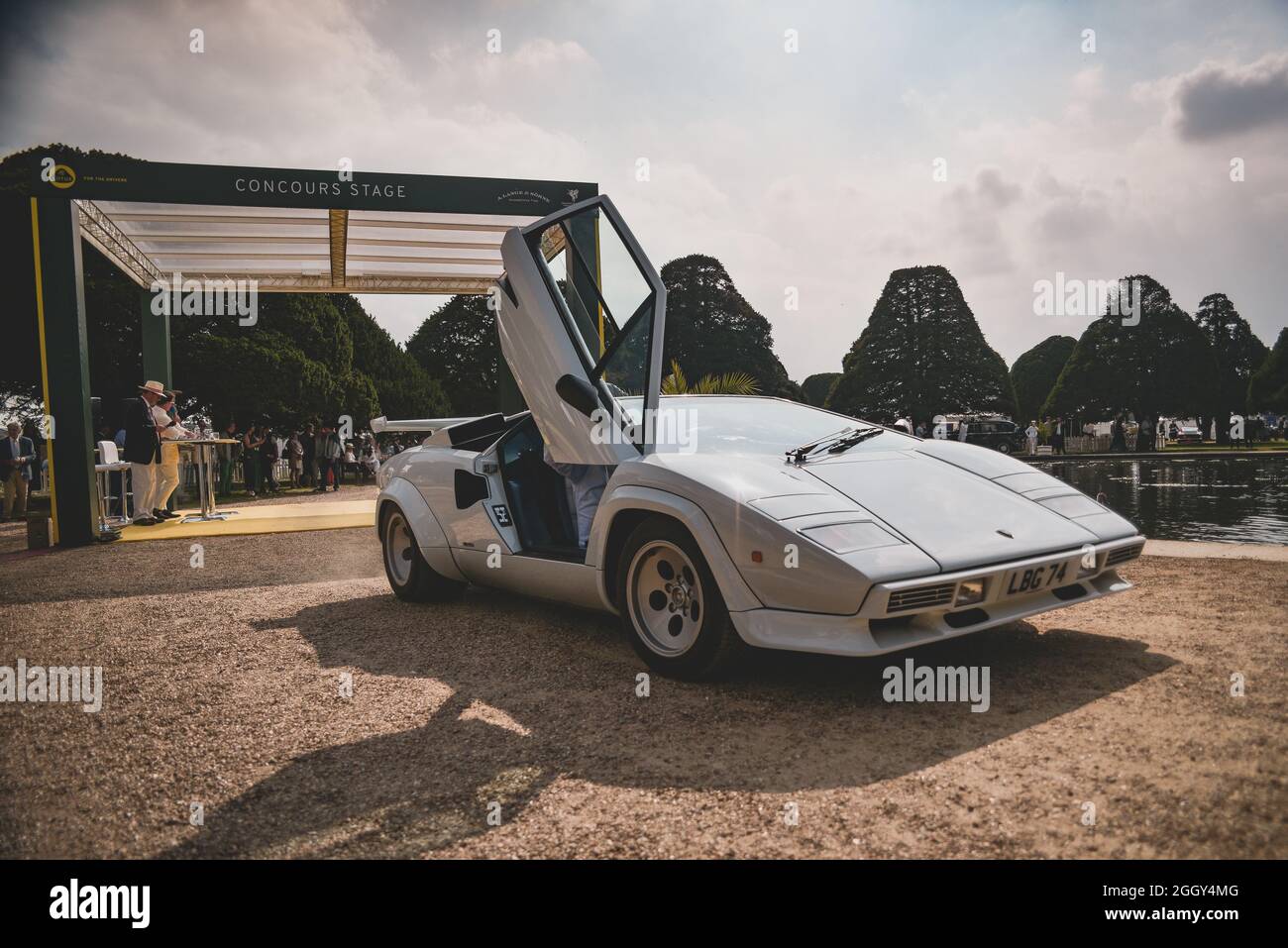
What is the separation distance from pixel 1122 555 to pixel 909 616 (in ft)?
4.09

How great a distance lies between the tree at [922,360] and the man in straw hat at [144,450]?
134ft

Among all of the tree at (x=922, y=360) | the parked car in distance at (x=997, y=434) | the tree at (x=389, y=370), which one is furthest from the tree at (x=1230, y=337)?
the tree at (x=389, y=370)

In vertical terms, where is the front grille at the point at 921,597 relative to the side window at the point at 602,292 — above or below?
below

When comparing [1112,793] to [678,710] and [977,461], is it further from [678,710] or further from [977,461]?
[977,461]

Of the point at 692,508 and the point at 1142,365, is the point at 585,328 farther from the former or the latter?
the point at 1142,365

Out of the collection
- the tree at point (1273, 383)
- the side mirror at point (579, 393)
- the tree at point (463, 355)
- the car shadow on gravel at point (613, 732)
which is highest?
the tree at point (463, 355)

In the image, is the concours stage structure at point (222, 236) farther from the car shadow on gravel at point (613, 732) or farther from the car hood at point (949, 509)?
the car hood at point (949, 509)

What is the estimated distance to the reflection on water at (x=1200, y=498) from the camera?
8.24 meters

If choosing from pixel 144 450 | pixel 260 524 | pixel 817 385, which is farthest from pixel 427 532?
pixel 817 385

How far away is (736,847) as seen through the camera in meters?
2.02

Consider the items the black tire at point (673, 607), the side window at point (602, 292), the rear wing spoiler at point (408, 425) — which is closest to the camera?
the black tire at point (673, 607)

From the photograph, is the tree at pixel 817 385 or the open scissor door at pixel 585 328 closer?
the open scissor door at pixel 585 328
